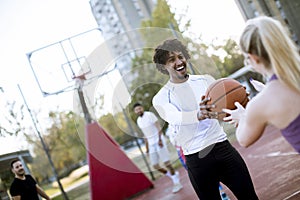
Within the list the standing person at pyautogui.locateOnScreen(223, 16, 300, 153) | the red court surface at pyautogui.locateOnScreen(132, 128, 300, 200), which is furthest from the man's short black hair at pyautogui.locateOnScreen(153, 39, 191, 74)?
the red court surface at pyautogui.locateOnScreen(132, 128, 300, 200)

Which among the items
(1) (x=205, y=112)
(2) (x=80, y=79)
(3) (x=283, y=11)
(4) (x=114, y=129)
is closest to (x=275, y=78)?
(1) (x=205, y=112)

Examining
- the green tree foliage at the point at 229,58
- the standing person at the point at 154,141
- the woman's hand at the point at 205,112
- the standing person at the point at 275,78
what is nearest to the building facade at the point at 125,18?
the green tree foliage at the point at 229,58

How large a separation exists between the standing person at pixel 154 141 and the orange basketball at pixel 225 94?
4285mm

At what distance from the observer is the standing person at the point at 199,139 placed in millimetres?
2646

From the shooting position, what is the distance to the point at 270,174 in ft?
18.1

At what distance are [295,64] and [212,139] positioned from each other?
1072 millimetres

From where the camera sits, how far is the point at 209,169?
2686 mm

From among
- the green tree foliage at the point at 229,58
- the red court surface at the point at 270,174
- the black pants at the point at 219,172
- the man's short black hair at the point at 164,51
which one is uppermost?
the green tree foliage at the point at 229,58

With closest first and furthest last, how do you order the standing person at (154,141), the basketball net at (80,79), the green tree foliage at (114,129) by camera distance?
the standing person at (154,141) → the basketball net at (80,79) → the green tree foliage at (114,129)

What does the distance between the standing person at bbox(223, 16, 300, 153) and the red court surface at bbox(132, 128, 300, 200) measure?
2.30 m

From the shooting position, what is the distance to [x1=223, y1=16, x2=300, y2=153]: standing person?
172 cm

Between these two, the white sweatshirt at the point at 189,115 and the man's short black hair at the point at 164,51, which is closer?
the white sweatshirt at the point at 189,115

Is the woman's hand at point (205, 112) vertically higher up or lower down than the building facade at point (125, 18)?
lower down

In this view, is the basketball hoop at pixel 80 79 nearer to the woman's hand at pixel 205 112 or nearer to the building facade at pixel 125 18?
the woman's hand at pixel 205 112
